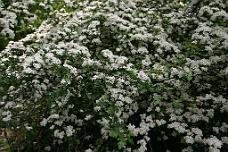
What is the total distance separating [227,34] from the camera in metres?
3.30

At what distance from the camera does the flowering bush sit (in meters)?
3.08

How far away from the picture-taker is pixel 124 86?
10.7ft

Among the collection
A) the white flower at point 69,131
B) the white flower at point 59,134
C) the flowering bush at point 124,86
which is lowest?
the white flower at point 59,134

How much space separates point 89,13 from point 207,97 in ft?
7.69

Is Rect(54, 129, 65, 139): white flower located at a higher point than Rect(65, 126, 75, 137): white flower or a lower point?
lower

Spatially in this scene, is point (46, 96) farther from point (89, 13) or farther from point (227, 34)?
point (227, 34)

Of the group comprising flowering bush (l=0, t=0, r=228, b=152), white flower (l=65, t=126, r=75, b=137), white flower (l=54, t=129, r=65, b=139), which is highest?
flowering bush (l=0, t=0, r=228, b=152)

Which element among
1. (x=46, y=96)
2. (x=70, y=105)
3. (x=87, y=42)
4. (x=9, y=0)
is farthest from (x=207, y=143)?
(x=9, y=0)

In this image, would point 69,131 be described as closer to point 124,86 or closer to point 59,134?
point 59,134

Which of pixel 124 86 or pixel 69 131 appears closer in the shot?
pixel 69 131

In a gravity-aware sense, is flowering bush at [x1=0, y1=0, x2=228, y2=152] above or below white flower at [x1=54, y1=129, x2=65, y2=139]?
above

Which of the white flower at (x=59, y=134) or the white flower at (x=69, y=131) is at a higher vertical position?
the white flower at (x=69, y=131)

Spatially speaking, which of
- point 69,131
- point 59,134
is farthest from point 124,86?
point 59,134

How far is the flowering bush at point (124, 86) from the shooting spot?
10.1 feet
